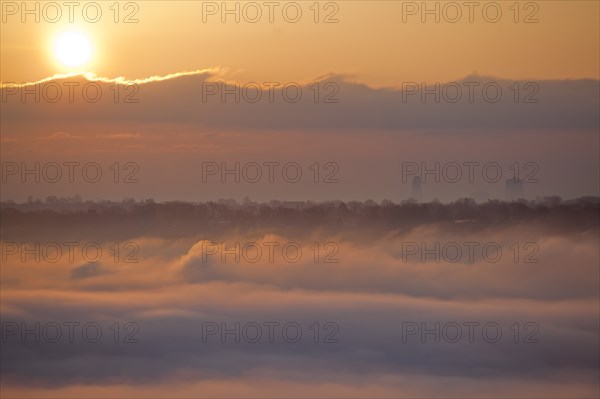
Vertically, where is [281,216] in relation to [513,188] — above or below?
below

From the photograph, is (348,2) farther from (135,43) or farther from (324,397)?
(324,397)

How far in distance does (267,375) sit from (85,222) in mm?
1304

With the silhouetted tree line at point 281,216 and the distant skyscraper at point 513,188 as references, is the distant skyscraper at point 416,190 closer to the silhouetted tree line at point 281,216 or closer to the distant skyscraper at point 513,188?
the silhouetted tree line at point 281,216

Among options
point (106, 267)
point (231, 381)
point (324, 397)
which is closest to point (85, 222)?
point (106, 267)

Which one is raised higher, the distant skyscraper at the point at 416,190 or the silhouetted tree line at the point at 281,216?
the distant skyscraper at the point at 416,190

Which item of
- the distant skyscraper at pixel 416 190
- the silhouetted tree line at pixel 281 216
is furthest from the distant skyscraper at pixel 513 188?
the distant skyscraper at pixel 416 190

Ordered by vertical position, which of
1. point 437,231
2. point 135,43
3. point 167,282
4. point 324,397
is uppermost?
point 135,43

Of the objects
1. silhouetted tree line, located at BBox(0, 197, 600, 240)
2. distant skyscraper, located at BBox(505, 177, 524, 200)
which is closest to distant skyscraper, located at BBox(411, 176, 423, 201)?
silhouetted tree line, located at BBox(0, 197, 600, 240)

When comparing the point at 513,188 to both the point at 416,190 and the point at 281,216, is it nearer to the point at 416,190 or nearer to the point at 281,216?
the point at 416,190

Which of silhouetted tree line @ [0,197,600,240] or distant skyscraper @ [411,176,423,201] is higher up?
distant skyscraper @ [411,176,423,201]

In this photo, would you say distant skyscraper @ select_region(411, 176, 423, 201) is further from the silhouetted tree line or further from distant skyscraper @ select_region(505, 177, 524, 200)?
distant skyscraper @ select_region(505, 177, 524, 200)

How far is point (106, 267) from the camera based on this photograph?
16.9 ft

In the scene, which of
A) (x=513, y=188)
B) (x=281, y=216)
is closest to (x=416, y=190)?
(x=513, y=188)

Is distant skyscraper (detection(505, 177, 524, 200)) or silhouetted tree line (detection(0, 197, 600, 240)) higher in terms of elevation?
distant skyscraper (detection(505, 177, 524, 200))
